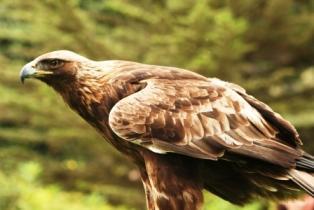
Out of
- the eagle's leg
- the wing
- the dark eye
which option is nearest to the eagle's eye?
the dark eye

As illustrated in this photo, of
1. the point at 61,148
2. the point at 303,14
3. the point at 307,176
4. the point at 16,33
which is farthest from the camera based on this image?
the point at 61,148

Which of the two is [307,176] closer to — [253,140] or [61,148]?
[253,140]

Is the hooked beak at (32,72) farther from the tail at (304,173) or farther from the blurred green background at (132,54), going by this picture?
the blurred green background at (132,54)

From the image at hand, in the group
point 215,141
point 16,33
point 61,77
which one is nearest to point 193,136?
point 215,141

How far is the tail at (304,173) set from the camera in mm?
3910

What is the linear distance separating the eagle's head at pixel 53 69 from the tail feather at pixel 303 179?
1122mm

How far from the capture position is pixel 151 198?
4070mm

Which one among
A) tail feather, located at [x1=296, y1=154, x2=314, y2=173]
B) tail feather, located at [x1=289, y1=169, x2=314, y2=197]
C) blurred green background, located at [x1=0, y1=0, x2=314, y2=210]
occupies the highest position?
blurred green background, located at [x1=0, y1=0, x2=314, y2=210]

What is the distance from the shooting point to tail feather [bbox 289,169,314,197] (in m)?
3.88

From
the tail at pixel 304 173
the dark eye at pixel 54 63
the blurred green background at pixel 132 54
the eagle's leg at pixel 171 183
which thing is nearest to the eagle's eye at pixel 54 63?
the dark eye at pixel 54 63

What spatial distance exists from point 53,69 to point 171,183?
787mm

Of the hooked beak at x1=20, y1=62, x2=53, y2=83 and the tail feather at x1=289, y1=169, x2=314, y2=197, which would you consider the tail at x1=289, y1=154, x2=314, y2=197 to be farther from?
the hooked beak at x1=20, y1=62, x2=53, y2=83

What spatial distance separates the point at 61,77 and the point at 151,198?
0.71 meters

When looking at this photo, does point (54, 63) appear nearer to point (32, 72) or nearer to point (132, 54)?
point (32, 72)
